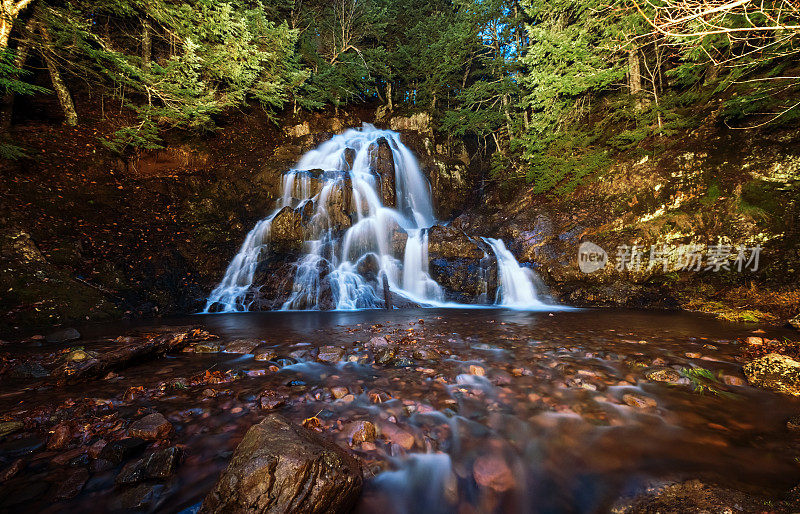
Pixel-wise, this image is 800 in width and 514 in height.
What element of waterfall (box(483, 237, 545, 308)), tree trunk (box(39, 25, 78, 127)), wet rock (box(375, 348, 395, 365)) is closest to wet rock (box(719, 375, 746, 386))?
wet rock (box(375, 348, 395, 365))

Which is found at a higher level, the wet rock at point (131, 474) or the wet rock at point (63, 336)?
the wet rock at point (63, 336)

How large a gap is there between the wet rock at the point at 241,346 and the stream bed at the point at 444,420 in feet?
0.26

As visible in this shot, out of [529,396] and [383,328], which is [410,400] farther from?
[383,328]

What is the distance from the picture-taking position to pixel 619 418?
7.71ft

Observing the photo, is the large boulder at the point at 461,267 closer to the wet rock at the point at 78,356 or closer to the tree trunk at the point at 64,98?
the wet rock at the point at 78,356

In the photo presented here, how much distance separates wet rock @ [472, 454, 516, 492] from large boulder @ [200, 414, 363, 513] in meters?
0.78

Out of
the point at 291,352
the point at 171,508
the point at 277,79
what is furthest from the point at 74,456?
the point at 277,79

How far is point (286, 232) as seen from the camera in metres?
11.0

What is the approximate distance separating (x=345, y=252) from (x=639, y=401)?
10.0 metres

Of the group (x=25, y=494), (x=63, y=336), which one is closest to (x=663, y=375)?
(x=25, y=494)

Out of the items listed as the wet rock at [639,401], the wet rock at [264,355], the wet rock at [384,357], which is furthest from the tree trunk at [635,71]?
the wet rock at [264,355]

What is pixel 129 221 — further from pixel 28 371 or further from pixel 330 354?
pixel 330 354

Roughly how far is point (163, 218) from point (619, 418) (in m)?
12.9

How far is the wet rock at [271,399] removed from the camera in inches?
98.5
